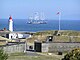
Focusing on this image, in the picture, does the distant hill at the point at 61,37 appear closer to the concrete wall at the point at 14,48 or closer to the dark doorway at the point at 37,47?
the dark doorway at the point at 37,47

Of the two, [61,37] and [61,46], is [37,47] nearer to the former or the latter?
[61,46]

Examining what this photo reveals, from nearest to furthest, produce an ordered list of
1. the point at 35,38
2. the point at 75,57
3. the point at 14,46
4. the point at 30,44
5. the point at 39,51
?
A: the point at 75,57 < the point at 14,46 < the point at 39,51 < the point at 30,44 < the point at 35,38

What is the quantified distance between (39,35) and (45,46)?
13.0m

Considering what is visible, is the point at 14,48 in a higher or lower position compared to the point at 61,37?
lower

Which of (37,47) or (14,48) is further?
(37,47)

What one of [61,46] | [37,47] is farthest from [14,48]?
[61,46]

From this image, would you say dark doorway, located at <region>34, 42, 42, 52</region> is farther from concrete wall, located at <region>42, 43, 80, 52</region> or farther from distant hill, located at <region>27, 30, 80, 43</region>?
distant hill, located at <region>27, 30, 80, 43</region>

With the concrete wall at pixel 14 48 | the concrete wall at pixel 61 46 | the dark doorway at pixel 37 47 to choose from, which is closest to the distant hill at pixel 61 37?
the concrete wall at pixel 61 46

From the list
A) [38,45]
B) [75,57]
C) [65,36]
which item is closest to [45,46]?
[38,45]

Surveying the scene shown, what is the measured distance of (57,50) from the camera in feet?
181

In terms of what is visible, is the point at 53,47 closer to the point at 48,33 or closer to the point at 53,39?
the point at 53,39

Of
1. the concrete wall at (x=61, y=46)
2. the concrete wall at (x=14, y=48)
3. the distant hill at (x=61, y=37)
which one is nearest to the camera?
the concrete wall at (x=14, y=48)

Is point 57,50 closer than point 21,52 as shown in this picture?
No

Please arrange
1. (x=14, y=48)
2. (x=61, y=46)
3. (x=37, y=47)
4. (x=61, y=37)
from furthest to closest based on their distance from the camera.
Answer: (x=61, y=37) < (x=61, y=46) < (x=37, y=47) < (x=14, y=48)
